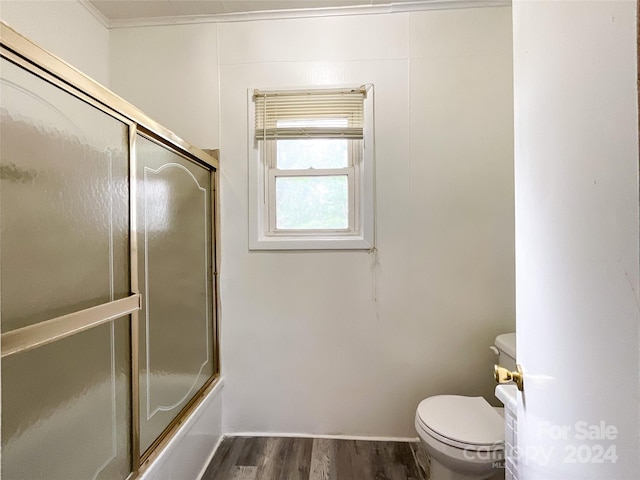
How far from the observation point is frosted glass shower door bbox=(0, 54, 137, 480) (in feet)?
2.39

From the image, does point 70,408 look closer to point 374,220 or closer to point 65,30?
point 374,220

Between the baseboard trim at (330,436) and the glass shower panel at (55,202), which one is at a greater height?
the glass shower panel at (55,202)

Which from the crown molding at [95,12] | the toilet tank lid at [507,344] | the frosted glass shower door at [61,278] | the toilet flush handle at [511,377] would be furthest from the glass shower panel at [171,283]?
the toilet tank lid at [507,344]

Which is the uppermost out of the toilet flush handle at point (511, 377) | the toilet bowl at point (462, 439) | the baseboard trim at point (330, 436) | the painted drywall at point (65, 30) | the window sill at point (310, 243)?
the painted drywall at point (65, 30)

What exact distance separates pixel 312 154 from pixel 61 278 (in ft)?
4.43

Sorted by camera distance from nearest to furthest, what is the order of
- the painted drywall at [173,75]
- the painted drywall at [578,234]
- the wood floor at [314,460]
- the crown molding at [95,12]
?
1. the painted drywall at [578,234]
2. the wood floor at [314,460]
3. the crown molding at [95,12]
4. the painted drywall at [173,75]

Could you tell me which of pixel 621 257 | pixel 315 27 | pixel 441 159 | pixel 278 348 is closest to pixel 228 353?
pixel 278 348

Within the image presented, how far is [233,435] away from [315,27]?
2385mm

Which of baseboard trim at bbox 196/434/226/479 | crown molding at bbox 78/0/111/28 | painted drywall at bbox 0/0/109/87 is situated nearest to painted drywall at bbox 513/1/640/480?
baseboard trim at bbox 196/434/226/479

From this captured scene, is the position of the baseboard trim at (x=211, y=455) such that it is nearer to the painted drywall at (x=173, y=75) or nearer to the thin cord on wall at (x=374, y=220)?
the thin cord on wall at (x=374, y=220)

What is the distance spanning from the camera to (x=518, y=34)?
0.71 meters

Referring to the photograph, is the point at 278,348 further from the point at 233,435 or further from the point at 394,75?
the point at 394,75

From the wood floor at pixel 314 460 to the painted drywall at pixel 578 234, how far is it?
104 centimetres

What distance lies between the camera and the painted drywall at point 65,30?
4.42ft
